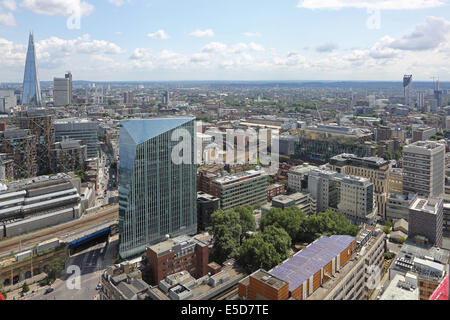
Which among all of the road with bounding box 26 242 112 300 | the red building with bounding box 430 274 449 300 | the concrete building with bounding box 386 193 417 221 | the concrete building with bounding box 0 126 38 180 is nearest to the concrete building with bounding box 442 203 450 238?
the concrete building with bounding box 386 193 417 221

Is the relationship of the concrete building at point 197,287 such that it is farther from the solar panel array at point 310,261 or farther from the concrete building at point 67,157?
the concrete building at point 67,157

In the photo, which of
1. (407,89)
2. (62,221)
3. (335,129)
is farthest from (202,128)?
(407,89)

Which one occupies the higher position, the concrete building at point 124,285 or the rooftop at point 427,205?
the rooftop at point 427,205

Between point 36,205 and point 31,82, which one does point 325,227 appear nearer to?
point 36,205

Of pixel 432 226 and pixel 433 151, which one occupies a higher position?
pixel 433 151

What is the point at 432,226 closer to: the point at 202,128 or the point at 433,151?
the point at 433,151

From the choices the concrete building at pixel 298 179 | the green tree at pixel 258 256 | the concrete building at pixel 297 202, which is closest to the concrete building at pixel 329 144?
the concrete building at pixel 298 179
